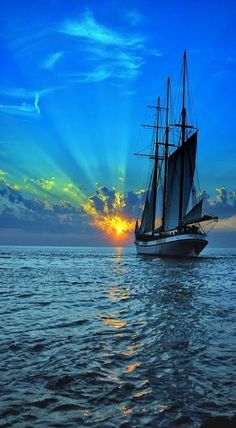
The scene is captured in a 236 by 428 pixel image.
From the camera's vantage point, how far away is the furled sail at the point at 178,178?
80.6 meters

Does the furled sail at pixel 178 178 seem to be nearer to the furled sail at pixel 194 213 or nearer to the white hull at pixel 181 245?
the furled sail at pixel 194 213

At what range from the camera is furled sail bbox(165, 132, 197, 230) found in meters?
80.6

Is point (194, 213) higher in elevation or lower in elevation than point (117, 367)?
higher

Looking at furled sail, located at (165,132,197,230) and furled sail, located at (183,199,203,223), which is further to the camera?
furled sail, located at (165,132,197,230)

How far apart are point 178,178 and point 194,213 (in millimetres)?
13787

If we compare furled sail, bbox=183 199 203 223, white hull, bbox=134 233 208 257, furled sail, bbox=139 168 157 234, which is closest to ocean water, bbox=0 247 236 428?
furled sail, bbox=183 199 203 223

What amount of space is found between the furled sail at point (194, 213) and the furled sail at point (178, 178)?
3.67 m

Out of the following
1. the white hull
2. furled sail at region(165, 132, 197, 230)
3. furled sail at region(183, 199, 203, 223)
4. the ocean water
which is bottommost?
the ocean water

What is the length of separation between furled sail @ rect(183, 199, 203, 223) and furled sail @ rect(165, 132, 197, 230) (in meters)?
3.67

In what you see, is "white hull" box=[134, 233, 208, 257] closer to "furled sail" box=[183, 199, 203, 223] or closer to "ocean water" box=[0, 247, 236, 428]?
"furled sail" box=[183, 199, 203, 223]

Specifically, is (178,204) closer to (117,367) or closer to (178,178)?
(178,178)

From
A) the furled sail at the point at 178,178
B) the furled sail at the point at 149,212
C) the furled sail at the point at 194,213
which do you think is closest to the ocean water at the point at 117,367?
the furled sail at the point at 194,213

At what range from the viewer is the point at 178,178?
8688 cm

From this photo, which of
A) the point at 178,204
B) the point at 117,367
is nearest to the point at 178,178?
the point at 178,204
